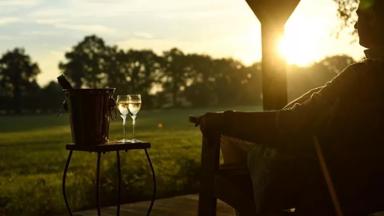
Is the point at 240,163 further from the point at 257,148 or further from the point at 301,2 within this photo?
the point at 301,2

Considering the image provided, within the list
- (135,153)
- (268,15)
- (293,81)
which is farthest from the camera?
(293,81)

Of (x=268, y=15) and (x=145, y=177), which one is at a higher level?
(x=268, y=15)

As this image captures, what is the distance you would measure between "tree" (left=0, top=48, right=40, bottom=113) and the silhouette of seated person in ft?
245

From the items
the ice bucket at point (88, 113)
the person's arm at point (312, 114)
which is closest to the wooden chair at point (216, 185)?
the person's arm at point (312, 114)

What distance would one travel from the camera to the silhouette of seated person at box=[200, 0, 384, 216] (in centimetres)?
232

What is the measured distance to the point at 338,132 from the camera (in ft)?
7.66

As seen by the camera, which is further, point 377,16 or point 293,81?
point 293,81

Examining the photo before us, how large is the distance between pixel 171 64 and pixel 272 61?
3195 inches

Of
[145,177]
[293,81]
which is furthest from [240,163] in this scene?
[293,81]

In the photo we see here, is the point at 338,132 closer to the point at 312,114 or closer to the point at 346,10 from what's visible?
the point at 312,114

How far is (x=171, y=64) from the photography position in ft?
281

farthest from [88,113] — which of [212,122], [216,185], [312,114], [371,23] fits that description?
[371,23]

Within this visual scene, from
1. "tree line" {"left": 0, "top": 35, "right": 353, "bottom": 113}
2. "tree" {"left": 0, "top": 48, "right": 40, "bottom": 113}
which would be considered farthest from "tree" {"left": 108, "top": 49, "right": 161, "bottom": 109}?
"tree" {"left": 0, "top": 48, "right": 40, "bottom": 113}

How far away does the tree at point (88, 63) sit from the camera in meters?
76.9
